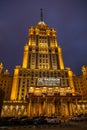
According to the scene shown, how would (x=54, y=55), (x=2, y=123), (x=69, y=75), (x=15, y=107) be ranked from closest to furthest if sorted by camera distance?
(x=2, y=123) < (x=15, y=107) < (x=69, y=75) < (x=54, y=55)

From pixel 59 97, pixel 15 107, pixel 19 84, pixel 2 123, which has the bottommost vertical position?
pixel 2 123

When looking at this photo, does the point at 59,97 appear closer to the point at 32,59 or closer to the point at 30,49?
the point at 32,59

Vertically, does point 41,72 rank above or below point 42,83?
above

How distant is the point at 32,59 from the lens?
83.2 metres

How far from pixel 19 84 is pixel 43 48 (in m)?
35.8

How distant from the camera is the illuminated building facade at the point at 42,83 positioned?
165ft

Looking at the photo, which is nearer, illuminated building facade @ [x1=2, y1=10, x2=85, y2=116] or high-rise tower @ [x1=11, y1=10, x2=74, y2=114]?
illuminated building facade @ [x1=2, y1=10, x2=85, y2=116]

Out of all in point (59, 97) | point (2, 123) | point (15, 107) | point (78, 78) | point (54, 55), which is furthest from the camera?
point (54, 55)

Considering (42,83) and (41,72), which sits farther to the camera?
(41,72)

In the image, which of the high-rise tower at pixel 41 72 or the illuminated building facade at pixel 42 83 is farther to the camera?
the high-rise tower at pixel 41 72

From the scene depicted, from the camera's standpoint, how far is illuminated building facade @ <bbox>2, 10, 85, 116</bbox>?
5016cm

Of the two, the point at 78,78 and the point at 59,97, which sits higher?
the point at 78,78

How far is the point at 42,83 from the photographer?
64688 millimetres

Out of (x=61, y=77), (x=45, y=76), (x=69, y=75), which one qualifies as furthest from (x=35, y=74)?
(x=69, y=75)
